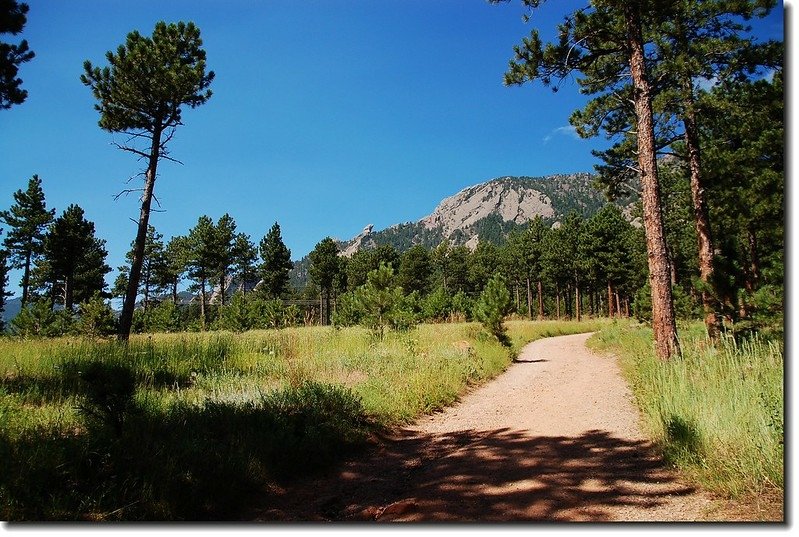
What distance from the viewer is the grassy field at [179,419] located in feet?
9.31

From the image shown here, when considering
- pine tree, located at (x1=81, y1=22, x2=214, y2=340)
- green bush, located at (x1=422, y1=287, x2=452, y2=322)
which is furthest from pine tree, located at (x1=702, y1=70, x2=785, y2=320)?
green bush, located at (x1=422, y1=287, x2=452, y2=322)

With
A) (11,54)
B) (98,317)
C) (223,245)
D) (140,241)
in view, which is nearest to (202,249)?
(223,245)

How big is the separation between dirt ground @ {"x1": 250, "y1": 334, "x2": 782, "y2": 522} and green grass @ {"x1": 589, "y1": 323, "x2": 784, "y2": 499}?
0.66 feet

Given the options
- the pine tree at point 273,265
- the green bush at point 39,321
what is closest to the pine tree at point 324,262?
the pine tree at point 273,265

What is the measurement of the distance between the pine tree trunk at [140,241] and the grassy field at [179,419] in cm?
378

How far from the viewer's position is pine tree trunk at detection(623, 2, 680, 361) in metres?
→ 6.38

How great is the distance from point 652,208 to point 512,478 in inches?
204

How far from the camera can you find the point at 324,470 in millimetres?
4125

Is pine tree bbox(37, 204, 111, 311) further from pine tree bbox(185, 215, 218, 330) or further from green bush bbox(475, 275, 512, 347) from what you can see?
green bush bbox(475, 275, 512, 347)

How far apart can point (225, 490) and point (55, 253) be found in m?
34.5

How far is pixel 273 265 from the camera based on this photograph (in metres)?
54.5

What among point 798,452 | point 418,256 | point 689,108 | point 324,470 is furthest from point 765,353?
point 418,256

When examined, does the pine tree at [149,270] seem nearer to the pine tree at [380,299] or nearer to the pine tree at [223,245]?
the pine tree at [223,245]

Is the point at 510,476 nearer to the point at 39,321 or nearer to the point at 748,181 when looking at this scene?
the point at 748,181
